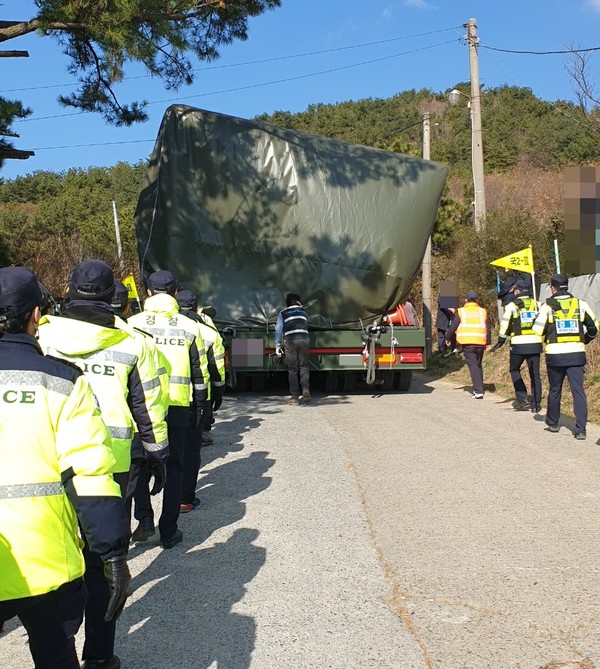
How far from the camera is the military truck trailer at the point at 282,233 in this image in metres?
11.6

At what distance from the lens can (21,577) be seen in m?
2.22

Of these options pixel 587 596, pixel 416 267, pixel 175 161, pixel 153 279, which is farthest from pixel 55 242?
pixel 587 596

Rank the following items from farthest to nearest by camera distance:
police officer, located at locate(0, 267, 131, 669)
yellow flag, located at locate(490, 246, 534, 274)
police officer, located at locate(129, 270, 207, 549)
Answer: yellow flag, located at locate(490, 246, 534, 274) < police officer, located at locate(129, 270, 207, 549) < police officer, located at locate(0, 267, 131, 669)

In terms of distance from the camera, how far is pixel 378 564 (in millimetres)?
4605

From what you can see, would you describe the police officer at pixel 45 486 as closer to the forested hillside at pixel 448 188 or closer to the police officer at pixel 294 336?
the police officer at pixel 294 336

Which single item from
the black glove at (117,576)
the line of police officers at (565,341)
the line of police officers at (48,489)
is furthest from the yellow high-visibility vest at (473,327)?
the black glove at (117,576)

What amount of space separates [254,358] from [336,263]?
1972mm

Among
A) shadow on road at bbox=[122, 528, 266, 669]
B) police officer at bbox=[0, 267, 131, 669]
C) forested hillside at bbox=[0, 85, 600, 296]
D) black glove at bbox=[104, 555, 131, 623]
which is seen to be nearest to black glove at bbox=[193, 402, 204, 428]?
shadow on road at bbox=[122, 528, 266, 669]

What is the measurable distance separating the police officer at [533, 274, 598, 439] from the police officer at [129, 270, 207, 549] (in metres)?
4.78

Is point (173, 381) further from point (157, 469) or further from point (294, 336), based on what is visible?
point (294, 336)

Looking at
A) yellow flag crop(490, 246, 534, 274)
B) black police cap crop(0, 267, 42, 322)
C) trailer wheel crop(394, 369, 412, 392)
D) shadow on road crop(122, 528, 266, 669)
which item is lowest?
shadow on road crop(122, 528, 266, 669)

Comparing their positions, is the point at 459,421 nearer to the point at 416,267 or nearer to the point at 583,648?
the point at 416,267

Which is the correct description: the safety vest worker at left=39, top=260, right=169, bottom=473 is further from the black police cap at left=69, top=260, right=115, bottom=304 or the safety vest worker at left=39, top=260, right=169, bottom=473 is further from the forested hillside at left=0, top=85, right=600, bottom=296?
the forested hillside at left=0, top=85, right=600, bottom=296

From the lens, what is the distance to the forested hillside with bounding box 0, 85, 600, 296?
61.3 ft
